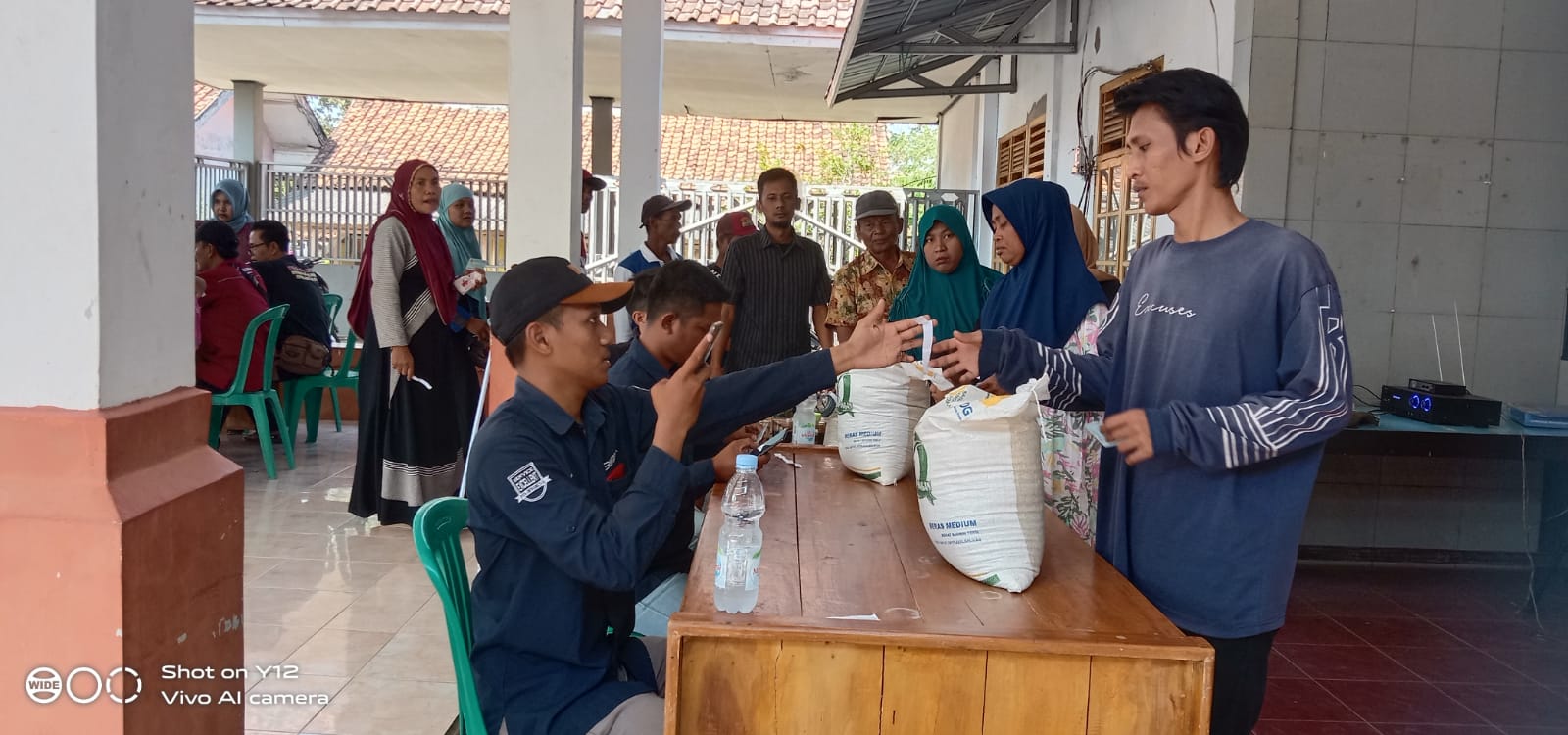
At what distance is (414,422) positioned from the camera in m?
5.06

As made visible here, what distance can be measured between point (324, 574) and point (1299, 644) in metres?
3.80

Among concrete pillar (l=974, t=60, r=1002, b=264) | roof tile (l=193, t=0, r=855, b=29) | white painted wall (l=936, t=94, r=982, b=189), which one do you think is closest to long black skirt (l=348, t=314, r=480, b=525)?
roof tile (l=193, t=0, r=855, b=29)

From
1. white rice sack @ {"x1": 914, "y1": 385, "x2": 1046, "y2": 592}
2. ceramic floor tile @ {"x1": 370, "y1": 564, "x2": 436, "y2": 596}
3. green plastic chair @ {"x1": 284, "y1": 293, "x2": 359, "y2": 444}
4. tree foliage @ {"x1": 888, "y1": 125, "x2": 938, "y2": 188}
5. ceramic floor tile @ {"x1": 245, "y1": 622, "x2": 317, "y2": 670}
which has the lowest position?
ceramic floor tile @ {"x1": 370, "y1": 564, "x2": 436, "y2": 596}

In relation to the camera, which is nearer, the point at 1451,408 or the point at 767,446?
the point at 767,446

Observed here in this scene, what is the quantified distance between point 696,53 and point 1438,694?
27.3 feet

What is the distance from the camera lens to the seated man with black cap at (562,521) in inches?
74.6

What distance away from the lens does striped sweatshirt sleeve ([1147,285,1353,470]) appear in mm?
1800

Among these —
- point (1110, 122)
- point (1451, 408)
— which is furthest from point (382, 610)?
point (1110, 122)

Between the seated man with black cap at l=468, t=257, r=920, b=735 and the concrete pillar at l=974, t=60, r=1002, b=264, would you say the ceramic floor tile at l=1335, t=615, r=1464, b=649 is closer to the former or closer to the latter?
the seated man with black cap at l=468, t=257, r=920, b=735

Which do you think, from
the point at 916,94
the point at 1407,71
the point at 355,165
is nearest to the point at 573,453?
the point at 1407,71

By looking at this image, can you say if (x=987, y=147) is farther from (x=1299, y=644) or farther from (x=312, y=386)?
(x=1299, y=644)

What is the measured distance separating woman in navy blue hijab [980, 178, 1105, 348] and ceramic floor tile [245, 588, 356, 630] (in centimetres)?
266

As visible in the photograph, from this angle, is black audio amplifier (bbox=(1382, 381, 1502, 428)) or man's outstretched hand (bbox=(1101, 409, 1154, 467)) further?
black audio amplifier (bbox=(1382, 381, 1502, 428))

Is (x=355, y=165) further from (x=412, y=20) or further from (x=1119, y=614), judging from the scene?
(x=1119, y=614)
